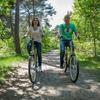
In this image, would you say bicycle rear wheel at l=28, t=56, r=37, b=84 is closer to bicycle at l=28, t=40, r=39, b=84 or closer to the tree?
bicycle at l=28, t=40, r=39, b=84

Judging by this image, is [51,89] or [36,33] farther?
[36,33]

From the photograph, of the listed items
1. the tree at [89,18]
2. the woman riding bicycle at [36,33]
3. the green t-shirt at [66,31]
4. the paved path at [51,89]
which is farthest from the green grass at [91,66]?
the tree at [89,18]

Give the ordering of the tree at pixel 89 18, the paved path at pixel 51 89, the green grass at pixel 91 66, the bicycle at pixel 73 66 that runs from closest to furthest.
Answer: the paved path at pixel 51 89
the bicycle at pixel 73 66
the green grass at pixel 91 66
the tree at pixel 89 18

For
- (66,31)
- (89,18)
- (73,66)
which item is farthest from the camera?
(89,18)

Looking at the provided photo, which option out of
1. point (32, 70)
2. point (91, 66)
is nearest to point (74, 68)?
point (32, 70)

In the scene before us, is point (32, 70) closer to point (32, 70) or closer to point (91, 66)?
point (32, 70)

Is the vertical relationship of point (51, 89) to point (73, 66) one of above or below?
below

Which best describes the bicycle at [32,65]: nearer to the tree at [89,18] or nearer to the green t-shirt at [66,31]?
the green t-shirt at [66,31]

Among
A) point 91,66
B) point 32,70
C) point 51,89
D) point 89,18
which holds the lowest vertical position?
point 91,66

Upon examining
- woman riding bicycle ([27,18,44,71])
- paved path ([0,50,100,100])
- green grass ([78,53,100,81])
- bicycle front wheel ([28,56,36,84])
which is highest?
woman riding bicycle ([27,18,44,71])

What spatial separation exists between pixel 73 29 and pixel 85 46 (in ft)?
77.0

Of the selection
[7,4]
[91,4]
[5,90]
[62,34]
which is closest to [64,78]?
[62,34]

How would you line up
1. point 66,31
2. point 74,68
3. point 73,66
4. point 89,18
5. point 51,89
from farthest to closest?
point 89,18 → point 66,31 → point 73,66 → point 74,68 → point 51,89

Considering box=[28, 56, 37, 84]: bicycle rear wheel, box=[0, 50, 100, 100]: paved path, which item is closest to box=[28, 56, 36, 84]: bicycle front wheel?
box=[28, 56, 37, 84]: bicycle rear wheel
